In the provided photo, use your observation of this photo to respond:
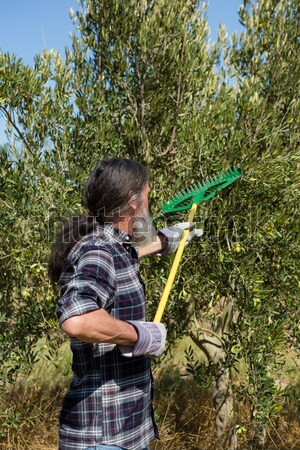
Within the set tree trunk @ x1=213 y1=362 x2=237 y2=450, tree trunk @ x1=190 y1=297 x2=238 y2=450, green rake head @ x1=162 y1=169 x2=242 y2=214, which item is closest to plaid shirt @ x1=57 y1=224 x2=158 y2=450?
green rake head @ x1=162 y1=169 x2=242 y2=214

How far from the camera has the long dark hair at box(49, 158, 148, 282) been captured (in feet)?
8.55

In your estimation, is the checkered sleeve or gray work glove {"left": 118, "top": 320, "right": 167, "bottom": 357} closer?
the checkered sleeve

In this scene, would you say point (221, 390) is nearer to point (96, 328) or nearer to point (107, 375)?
point (107, 375)

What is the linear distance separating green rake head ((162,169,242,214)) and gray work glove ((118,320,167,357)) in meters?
1.60

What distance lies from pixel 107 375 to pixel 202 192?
5.92 ft

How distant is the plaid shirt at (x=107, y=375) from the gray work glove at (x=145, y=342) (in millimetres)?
99

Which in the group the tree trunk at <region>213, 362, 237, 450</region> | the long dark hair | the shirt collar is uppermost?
the long dark hair

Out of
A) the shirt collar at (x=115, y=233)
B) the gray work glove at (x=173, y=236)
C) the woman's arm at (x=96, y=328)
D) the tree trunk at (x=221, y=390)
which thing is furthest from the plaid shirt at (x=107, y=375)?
the tree trunk at (x=221, y=390)

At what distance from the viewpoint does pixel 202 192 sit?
3941 mm

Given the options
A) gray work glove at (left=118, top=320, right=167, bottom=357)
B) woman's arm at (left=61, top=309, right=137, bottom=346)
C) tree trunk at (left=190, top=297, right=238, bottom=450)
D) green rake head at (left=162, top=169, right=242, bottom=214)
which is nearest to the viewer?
woman's arm at (left=61, top=309, right=137, bottom=346)

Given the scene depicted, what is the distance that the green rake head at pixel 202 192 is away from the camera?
3895mm

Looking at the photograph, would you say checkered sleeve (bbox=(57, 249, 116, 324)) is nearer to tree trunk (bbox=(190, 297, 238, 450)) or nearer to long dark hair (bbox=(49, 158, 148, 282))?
long dark hair (bbox=(49, 158, 148, 282))

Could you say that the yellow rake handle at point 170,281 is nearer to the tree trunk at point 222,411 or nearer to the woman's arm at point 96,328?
the woman's arm at point 96,328

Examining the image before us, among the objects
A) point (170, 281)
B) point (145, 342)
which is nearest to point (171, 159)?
point (170, 281)
